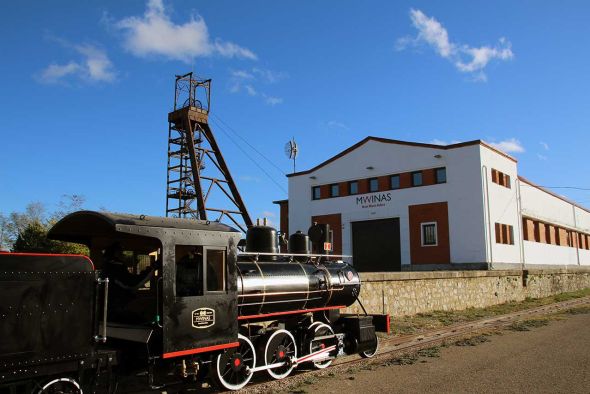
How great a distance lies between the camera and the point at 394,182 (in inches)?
1310

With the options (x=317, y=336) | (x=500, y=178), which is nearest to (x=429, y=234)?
(x=500, y=178)

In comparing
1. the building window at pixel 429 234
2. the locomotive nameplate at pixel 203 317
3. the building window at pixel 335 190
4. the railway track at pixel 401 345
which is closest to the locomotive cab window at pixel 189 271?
the locomotive nameplate at pixel 203 317

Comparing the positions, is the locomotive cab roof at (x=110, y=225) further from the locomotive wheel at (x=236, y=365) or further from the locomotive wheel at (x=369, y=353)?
the locomotive wheel at (x=369, y=353)

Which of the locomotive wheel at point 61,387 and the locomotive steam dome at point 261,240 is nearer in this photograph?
the locomotive wheel at point 61,387

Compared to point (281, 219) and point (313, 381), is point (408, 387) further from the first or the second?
point (281, 219)

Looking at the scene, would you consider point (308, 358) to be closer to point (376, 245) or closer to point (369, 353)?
point (369, 353)

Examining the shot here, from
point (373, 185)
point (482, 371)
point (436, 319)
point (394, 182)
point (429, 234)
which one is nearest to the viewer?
point (482, 371)

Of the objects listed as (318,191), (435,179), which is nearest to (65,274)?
(435,179)

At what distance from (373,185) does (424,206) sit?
155 inches

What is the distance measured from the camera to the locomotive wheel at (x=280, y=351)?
8.32 meters

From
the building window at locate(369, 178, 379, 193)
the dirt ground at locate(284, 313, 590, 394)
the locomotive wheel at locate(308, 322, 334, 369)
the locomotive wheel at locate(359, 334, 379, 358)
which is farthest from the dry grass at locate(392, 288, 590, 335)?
the building window at locate(369, 178, 379, 193)

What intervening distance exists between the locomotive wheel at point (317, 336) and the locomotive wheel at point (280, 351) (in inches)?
20.5

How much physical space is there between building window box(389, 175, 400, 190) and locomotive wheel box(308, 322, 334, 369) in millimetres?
24211

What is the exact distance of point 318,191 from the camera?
36938mm
